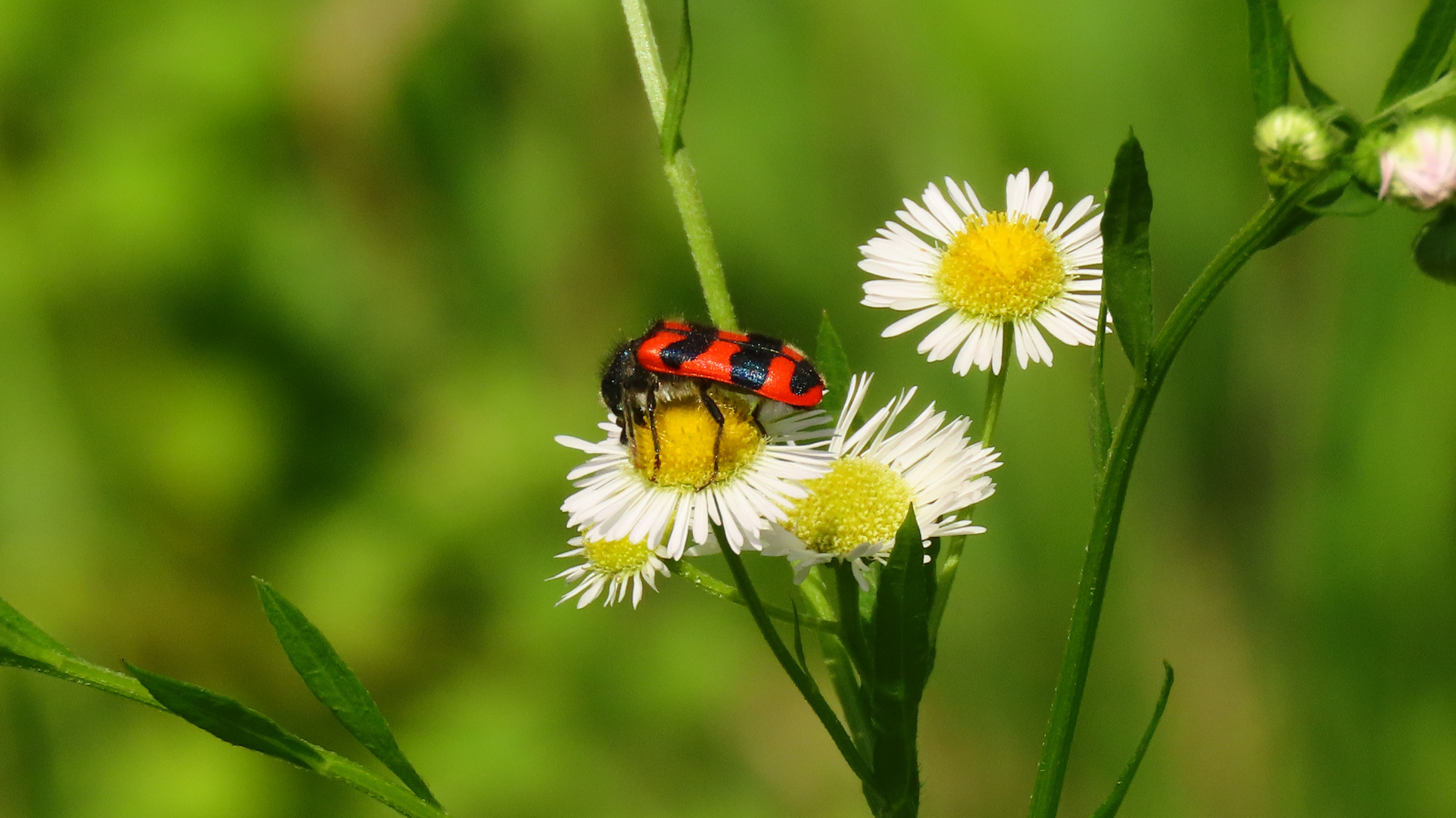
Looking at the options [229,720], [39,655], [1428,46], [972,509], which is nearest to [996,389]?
[972,509]

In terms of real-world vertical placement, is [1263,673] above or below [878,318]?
below

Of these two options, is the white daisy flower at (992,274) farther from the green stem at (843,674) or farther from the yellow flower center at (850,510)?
the green stem at (843,674)

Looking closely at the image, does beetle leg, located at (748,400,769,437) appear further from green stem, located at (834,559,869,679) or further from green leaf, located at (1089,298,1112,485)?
green leaf, located at (1089,298,1112,485)

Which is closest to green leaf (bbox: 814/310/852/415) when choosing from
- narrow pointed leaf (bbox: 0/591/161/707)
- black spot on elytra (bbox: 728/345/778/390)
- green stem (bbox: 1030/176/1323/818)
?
black spot on elytra (bbox: 728/345/778/390)

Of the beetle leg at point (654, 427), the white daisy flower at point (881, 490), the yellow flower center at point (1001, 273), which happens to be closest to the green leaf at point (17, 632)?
the beetle leg at point (654, 427)

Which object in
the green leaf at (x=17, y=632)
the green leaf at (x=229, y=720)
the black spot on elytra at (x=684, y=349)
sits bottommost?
the green leaf at (x=229, y=720)

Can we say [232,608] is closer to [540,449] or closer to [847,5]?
[540,449]


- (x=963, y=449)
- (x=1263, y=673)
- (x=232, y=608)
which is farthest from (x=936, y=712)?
(x=963, y=449)
